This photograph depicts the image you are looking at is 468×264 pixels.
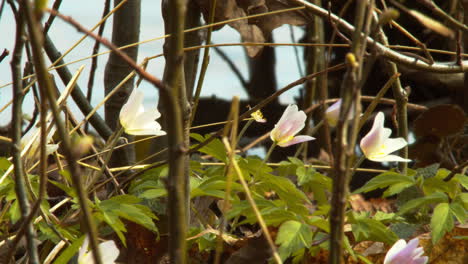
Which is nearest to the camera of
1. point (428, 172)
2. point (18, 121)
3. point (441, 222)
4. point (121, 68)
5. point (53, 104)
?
point (53, 104)

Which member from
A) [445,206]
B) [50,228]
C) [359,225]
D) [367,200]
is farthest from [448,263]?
[367,200]

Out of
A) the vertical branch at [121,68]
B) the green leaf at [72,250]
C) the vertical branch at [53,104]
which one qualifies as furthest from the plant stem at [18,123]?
the vertical branch at [121,68]

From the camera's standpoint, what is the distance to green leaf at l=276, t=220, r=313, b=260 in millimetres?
868

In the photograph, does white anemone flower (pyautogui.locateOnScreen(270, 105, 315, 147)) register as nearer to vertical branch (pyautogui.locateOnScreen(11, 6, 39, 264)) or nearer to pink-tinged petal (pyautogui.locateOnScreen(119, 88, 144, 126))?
pink-tinged petal (pyautogui.locateOnScreen(119, 88, 144, 126))

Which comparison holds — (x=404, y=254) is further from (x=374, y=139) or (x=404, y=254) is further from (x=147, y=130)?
(x=147, y=130)

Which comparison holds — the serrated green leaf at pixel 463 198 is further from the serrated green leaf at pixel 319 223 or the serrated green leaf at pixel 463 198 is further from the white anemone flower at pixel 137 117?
the white anemone flower at pixel 137 117

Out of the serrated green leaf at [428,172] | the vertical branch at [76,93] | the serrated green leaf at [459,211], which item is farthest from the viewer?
the vertical branch at [76,93]

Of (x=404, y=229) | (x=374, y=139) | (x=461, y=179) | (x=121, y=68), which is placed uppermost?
(x=121, y=68)

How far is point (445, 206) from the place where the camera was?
3.26ft

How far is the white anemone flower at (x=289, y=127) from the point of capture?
1.09m

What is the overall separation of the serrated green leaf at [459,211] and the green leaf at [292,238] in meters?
0.26

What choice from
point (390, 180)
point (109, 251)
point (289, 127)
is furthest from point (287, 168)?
point (109, 251)

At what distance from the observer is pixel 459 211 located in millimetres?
980

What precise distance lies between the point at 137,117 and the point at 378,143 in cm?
41
